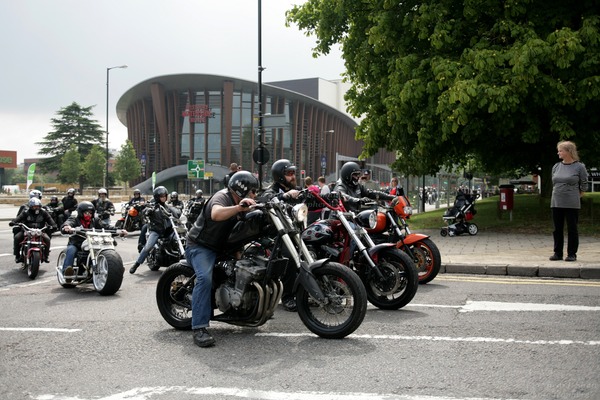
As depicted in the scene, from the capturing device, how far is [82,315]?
679 cm

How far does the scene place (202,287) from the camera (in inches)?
210

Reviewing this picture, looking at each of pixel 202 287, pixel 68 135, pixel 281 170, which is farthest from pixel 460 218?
pixel 68 135

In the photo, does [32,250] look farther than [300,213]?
Yes

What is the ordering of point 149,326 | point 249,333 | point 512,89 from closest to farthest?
1. point 249,333
2. point 149,326
3. point 512,89

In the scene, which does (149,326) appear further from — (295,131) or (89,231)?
(295,131)

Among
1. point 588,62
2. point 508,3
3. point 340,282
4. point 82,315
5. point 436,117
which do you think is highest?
point 508,3

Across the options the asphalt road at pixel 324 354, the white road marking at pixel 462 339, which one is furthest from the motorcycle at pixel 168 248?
the white road marking at pixel 462 339

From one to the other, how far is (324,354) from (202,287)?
126 centimetres

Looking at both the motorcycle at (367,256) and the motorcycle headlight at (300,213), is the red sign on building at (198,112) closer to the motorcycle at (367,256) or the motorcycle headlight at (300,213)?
the motorcycle at (367,256)

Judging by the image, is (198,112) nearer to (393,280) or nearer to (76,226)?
(76,226)

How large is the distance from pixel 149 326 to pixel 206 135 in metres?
81.7

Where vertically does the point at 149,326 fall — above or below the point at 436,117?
below

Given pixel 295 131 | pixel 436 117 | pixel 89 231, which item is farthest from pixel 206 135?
pixel 89 231

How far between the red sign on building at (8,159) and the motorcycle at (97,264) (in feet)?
322
